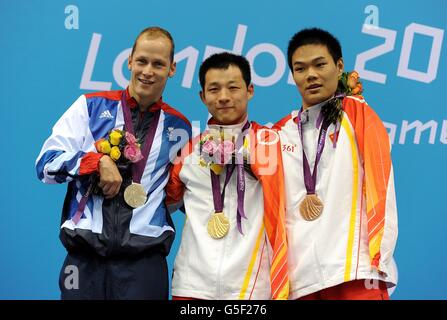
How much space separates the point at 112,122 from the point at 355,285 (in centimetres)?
109

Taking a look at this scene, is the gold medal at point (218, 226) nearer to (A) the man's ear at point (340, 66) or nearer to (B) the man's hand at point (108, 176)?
(B) the man's hand at point (108, 176)

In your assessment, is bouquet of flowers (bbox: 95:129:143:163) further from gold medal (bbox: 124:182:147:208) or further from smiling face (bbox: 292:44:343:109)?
smiling face (bbox: 292:44:343:109)

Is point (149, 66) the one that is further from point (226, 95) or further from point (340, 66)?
point (340, 66)

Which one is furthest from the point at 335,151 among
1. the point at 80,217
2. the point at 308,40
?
the point at 80,217

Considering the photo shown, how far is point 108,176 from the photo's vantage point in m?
2.12

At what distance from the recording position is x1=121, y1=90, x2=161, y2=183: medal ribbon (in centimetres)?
226

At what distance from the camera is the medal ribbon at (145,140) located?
7.42 feet

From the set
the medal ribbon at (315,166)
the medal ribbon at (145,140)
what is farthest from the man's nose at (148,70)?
the medal ribbon at (315,166)

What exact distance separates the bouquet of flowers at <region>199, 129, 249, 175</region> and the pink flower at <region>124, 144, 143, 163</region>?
9.4 inches

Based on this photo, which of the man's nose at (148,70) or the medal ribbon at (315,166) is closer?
the medal ribbon at (315,166)

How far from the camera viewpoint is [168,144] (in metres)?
2.37

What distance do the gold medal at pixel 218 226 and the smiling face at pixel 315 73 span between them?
55 centimetres

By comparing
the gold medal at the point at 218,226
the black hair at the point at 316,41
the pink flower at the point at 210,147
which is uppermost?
the black hair at the point at 316,41
